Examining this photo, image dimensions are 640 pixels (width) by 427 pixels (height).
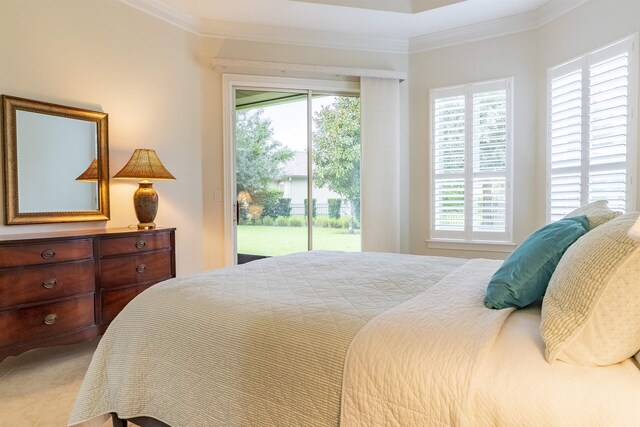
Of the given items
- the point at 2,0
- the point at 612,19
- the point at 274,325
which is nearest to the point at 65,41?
the point at 2,0

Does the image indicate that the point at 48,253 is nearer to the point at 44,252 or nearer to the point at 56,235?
the point at 44,252

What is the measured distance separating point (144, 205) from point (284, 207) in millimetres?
1449

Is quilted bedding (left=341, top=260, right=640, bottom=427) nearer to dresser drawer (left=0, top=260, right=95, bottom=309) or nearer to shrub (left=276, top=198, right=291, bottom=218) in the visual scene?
dresser drawer (left=0, top=260, right=95, bottom=309)

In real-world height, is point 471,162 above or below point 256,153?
below

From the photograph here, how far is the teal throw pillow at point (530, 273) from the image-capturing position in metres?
1.21

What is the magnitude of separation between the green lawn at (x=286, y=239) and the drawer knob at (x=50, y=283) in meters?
1.81

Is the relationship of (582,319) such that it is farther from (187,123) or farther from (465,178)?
(187,123)

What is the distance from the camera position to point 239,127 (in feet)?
13.1

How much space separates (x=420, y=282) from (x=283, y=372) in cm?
80

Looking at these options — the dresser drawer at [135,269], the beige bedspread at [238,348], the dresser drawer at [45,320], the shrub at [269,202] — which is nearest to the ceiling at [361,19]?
the shrub at [269,202]

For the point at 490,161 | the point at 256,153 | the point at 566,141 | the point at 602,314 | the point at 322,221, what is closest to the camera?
the point at 602,314

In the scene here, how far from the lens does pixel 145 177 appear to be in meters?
2.99

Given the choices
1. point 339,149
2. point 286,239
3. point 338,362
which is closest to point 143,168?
point 286,239

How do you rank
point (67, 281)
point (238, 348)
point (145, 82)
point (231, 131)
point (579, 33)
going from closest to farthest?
point (238, 348), point (67, 281), point (579, 33), point (145, 82), point (231, 131)
